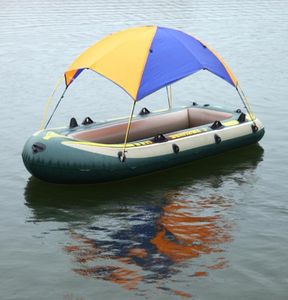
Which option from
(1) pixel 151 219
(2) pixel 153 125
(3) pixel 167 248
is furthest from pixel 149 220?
(2) pixel 153 125

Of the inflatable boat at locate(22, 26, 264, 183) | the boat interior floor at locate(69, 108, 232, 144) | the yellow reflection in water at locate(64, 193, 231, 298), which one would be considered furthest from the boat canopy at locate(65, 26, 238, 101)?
the yellow reflection in water at locate(64, 193, 231, 298)

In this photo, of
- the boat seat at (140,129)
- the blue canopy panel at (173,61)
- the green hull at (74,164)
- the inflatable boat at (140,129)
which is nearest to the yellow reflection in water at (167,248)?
the green hull at (74,164)

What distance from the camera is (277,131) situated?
19422 mm

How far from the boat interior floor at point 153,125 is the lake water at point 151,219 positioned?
1.41m

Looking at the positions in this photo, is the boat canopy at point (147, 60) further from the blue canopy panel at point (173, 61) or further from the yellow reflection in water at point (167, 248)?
the yellow reflection in water at point (167, 248)

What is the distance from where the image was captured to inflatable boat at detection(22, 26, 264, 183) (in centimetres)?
1469

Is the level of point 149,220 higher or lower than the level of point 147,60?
lower

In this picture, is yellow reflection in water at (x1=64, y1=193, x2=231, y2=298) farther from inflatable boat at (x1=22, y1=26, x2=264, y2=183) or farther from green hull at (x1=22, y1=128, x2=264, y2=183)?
inflatable boat at (x1=22, y1=26, x2=264, y2=183)

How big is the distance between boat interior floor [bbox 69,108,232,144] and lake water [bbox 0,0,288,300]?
4.63ft

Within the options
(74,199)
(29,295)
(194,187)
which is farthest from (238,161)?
(29,295)

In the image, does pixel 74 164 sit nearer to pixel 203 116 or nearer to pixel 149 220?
pixel 149 220

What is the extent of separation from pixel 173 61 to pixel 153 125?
90.4 inches

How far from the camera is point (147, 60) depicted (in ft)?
52.1

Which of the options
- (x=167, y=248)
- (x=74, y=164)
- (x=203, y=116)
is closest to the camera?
(x=167, y=248)
